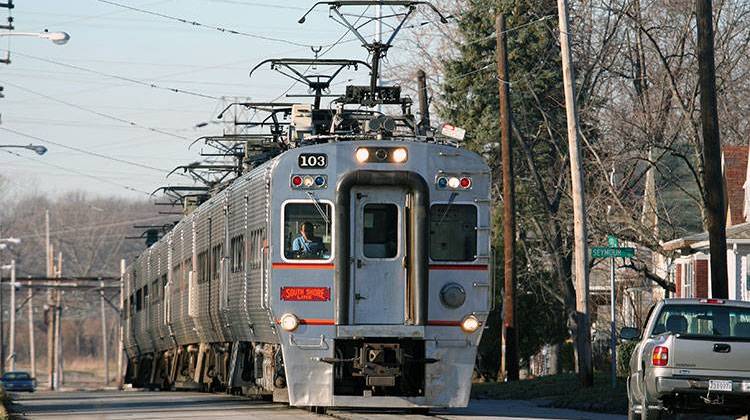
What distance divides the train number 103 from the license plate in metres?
5.40

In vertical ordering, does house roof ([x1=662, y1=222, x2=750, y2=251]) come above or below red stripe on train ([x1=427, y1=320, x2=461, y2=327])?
above

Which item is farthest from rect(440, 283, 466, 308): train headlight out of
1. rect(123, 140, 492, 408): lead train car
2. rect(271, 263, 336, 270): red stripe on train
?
rect(271, 263, 336, 270): red stripe on train

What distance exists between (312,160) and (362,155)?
64cm

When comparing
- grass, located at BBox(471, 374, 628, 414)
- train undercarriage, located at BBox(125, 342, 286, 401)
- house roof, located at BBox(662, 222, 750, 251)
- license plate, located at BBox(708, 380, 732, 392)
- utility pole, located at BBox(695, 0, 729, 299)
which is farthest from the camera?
house roof, located at BBox(662, 222, 750, 251)

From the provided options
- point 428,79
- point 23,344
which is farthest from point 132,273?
point 23,344

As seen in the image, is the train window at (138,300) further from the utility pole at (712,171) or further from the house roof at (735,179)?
the utility pole at (712,171)

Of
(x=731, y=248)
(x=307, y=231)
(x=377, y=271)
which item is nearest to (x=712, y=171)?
(x=377, y=271)

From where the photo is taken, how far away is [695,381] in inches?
677

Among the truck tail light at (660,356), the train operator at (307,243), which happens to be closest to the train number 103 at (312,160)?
the train operator at (307,243)

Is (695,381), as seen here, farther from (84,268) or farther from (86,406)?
(84,268)

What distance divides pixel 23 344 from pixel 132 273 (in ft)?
349

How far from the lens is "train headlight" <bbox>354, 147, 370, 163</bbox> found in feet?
62.0

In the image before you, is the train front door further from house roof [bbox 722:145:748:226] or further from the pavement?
house roof [bbox 722:145:748:226]

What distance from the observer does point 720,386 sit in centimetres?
1714
